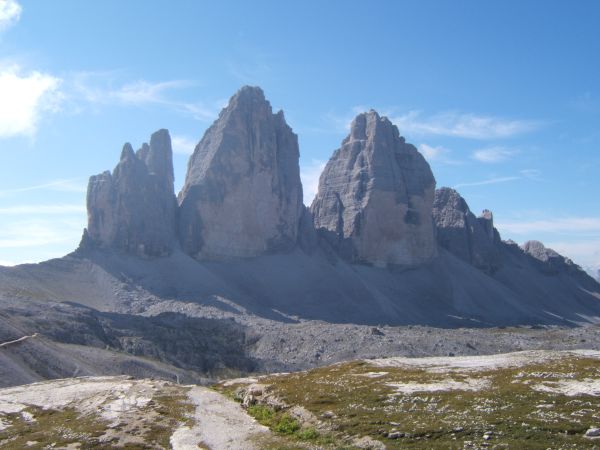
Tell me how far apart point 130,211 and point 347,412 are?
159 m

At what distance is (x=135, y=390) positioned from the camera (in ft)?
150

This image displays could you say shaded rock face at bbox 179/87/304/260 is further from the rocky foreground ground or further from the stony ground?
the stony ground

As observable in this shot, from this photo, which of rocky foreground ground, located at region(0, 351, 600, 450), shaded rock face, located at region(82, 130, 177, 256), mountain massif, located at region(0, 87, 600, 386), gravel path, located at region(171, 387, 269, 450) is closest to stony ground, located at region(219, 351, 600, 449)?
rocky foreground ground, located at region(0, 351, 600, 450)

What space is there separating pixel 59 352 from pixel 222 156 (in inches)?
4798

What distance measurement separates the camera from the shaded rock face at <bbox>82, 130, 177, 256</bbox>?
17888 cm

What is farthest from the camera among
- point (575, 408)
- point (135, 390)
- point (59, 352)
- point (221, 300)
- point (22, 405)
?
point (221, 300)

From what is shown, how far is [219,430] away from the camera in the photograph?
107 feet

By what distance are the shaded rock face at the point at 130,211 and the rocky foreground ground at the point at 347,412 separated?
133586 mm

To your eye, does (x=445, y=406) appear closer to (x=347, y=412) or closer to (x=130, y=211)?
(x=347, y=412)

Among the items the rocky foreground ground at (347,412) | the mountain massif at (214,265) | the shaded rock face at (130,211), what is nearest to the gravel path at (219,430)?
the rocky foreground ground at (347,412)

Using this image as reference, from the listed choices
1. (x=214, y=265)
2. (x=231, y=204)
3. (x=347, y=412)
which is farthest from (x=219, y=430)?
(x=231, y=204)

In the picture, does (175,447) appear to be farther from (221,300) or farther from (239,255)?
(239,255)

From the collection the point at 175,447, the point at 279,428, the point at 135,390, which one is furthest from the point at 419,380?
the point at 135,390

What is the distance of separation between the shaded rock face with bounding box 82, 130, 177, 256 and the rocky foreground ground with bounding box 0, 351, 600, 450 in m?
134
